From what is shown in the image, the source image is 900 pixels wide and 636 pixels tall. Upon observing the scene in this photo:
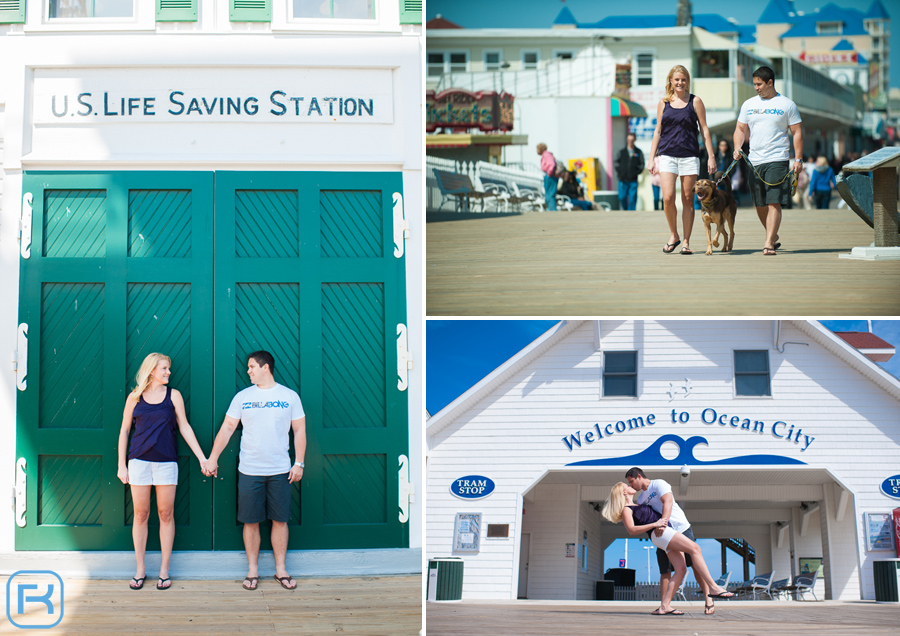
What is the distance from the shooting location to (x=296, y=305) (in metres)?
5.13

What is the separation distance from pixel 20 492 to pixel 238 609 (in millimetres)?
1553

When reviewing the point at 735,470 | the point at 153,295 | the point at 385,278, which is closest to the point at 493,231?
the point at 385,278

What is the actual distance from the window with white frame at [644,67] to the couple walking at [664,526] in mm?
2597

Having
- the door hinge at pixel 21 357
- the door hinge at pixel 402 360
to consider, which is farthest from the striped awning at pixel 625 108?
the door hinge at pixel 21 357

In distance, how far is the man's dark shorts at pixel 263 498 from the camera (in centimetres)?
475

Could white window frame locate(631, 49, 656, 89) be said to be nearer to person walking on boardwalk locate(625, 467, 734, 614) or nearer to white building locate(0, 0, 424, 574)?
white building locate(0, 0, 424, 574)

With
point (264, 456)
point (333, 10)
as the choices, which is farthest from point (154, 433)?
point (333, 10)

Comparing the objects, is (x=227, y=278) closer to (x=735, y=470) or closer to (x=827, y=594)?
(x=735, y=470)

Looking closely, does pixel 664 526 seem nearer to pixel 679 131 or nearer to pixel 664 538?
pixel 664 538

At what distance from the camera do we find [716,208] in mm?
4988

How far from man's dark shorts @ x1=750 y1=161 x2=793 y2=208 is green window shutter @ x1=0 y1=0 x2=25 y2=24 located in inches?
184

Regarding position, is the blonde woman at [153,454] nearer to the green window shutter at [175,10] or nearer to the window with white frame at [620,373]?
the green window shutter at [175,10]

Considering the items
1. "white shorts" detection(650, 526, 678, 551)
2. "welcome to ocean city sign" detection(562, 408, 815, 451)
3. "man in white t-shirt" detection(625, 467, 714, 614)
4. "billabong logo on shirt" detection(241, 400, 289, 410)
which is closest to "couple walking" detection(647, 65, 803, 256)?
"man in white t-shirt" detection(625, 467, 714, 614)

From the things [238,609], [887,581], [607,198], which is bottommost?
[887,581]
